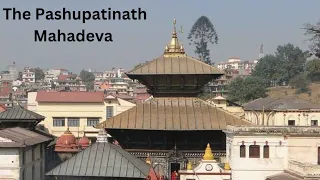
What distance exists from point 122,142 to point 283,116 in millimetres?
19957

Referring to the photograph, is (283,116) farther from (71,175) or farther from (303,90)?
(303,90)

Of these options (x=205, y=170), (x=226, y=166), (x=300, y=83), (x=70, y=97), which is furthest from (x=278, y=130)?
(x=300, y=83)

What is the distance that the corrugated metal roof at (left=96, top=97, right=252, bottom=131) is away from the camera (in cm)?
3228

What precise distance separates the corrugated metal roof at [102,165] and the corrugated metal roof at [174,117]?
22.4 ft

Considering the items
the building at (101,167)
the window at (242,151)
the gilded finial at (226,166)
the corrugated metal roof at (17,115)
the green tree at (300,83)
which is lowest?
the gilded finial at (226,166)

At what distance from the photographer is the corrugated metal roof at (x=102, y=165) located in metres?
24.1

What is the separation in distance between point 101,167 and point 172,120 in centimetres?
871

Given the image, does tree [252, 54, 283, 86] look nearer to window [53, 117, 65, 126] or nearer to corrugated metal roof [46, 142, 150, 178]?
window [53, 117, 65, 126]

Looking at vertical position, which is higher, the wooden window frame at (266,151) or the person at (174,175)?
the wooden window frame at (266,151)

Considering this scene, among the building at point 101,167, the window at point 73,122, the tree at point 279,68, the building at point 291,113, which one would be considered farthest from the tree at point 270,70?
the building at point 101,167

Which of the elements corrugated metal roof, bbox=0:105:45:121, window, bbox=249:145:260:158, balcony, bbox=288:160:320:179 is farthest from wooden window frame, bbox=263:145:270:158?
corrugated metal roof, bbox=0:105:45:121

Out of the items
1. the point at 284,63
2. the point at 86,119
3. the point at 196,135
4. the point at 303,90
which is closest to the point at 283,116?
the point at 196,135

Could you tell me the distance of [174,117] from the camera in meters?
32.8

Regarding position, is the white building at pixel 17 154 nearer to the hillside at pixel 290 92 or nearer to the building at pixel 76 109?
the building at pixel 76 109
